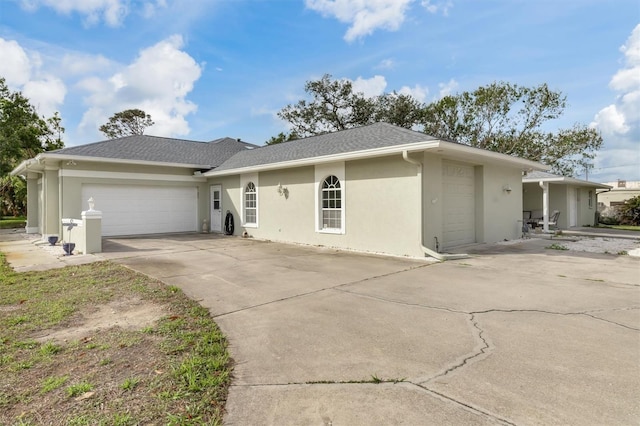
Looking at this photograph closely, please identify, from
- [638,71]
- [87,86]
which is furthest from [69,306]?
[638,71]

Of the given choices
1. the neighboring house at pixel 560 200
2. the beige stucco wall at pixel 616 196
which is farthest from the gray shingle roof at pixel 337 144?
the beige stucco wall at pixel 616 196

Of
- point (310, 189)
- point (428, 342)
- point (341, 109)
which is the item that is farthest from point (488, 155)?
point (341, 109)

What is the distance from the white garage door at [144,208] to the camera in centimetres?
1405

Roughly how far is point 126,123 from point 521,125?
4129 centimetres

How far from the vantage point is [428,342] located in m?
3.66

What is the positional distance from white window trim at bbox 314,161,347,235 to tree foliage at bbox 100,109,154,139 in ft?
122

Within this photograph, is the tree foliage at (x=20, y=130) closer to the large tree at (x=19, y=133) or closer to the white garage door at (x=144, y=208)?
the large tree at (x=19, y=133)

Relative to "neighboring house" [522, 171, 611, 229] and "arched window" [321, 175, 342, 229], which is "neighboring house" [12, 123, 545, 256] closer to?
"arched window" [321, 175, 342, 229]

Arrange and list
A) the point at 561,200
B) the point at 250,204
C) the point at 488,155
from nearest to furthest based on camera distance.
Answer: the point at 488,155 < the point at 250,204 < the point at 561,200

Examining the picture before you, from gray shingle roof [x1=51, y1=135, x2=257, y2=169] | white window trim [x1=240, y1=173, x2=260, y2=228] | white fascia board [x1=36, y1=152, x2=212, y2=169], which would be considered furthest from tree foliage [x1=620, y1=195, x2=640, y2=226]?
white fascia board [x1=36, y1=152, x2=212, y2=169]

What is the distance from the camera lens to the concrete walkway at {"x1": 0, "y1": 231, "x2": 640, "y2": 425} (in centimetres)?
248

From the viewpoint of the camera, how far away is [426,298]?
5363mm

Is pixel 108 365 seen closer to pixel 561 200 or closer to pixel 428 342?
pixel 428 342

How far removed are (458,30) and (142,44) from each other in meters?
10.9
